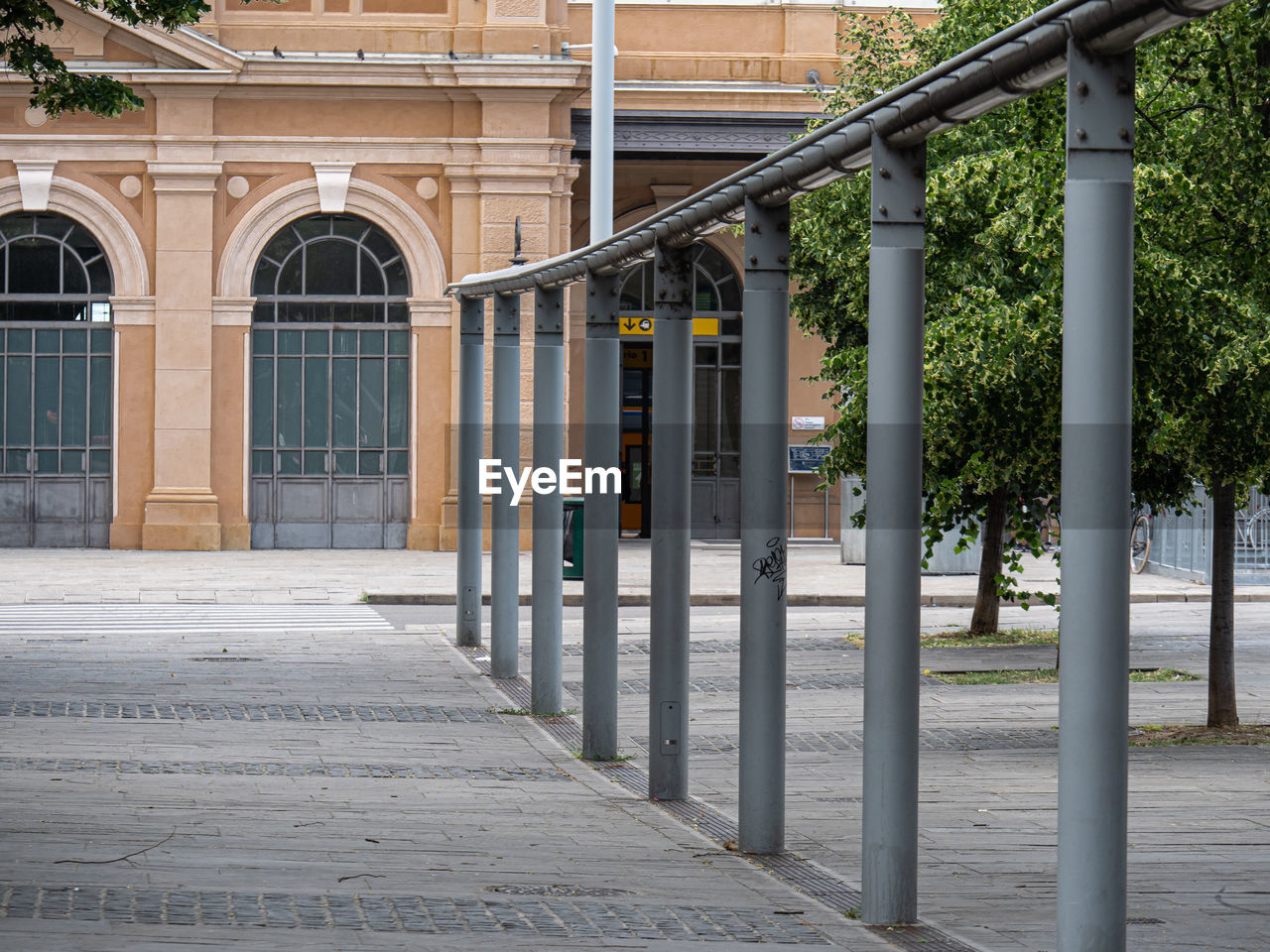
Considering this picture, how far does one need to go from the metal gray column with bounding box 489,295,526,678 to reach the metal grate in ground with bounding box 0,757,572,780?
3634mm

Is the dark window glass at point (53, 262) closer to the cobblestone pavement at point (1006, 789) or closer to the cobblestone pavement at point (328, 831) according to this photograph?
the cobblestone pavement at point (1006, 789)

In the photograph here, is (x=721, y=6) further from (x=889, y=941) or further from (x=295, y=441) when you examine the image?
(x=889, y=941)

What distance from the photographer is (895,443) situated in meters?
6.10

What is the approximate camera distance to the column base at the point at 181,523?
2564 cm

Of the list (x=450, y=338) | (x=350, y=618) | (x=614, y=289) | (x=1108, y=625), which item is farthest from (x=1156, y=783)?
(x=450, y=338)

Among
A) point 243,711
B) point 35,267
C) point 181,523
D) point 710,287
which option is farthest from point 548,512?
point 710,287

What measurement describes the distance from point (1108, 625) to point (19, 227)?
2359 cm

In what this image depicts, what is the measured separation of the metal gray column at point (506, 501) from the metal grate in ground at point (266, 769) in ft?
11.9

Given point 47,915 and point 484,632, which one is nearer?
point 47,915

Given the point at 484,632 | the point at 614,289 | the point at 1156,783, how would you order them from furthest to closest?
the point at 484,632 < the point at 614,289 < the point at 1156,783

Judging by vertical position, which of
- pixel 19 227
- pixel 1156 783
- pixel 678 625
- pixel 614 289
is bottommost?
pixel 1156 783

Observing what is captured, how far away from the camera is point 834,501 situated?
29547mm

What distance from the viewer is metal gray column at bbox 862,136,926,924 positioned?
20.0ft

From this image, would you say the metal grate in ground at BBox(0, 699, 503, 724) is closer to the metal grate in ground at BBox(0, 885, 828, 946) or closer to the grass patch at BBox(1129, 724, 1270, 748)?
the grass patch at BBox(1129, 724, 1270, 748)
